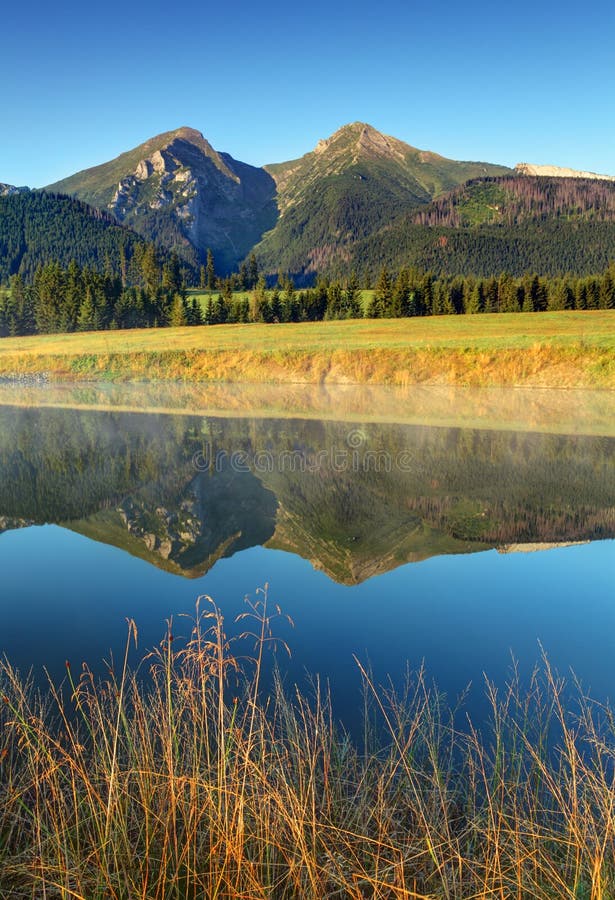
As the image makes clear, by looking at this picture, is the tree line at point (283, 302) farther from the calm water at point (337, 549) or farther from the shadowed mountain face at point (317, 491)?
the calm water at point (337, 549)

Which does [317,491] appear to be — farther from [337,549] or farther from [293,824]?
[293,824]

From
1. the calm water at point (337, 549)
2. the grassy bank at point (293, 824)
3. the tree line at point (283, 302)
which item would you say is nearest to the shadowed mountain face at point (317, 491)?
the calm water at point (337, 549)

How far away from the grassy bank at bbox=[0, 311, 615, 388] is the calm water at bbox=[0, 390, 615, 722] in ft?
63.8

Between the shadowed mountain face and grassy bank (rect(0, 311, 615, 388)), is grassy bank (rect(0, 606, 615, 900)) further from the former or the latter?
grassy bank (rect(0, 311, 615, 388))

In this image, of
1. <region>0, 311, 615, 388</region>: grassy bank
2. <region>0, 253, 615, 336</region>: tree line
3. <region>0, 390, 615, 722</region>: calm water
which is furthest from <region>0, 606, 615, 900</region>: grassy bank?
<region>0, 253, 615, 336</region>: tree line

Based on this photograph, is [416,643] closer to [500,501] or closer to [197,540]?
[197,540]

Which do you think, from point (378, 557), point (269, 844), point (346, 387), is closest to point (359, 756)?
point (269, 844)

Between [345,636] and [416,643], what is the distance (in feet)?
3.11

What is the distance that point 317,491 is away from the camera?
16891mm

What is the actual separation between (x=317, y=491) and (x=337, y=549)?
4727 mm

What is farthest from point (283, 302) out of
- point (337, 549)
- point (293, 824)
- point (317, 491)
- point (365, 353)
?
point (293, 824)

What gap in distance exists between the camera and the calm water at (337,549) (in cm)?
814

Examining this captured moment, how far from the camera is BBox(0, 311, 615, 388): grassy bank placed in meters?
42.3

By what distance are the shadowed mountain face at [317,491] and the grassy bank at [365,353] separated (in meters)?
18.7
